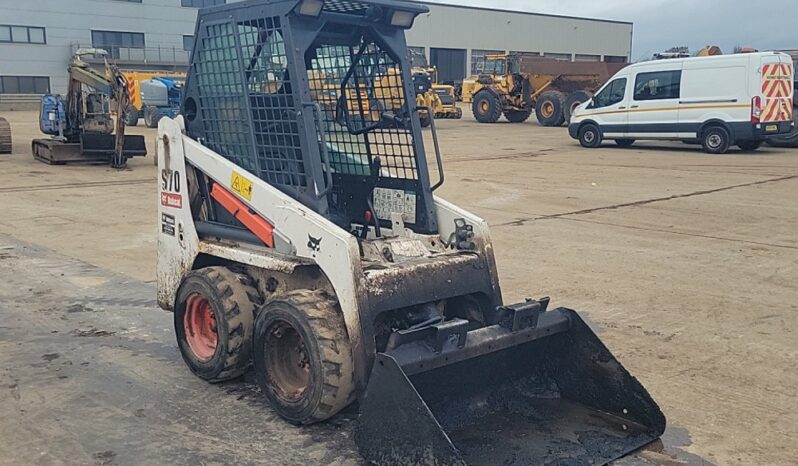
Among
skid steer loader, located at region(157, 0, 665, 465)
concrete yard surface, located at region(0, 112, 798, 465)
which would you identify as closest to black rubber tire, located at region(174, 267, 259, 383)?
skid steer loader, located at region(157, 0, 665, 465)

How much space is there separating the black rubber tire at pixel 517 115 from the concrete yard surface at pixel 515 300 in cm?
1751

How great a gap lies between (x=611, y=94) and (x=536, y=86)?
9.66 meters

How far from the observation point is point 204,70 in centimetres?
500

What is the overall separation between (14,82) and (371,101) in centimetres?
4897

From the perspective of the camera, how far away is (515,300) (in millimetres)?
6617

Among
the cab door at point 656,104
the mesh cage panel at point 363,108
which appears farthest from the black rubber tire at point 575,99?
the mesh cage panel at point 363,108

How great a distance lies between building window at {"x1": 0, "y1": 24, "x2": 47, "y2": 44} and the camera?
1841 inches

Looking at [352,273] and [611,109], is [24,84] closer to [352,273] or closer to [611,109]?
[611,109]

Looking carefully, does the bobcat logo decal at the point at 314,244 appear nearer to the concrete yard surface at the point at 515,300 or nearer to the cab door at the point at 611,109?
the concrete yard surface at the point at 515,300

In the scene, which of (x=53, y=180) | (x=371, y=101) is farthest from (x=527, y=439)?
(x=53, y=180)

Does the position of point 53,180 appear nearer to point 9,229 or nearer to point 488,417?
point 9,229

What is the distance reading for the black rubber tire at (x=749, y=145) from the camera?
19078 mm

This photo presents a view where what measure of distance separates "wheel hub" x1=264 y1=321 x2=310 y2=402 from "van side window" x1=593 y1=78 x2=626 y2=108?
56.8ft

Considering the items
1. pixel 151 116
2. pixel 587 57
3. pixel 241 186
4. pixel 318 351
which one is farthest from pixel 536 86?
pixel 587 57
